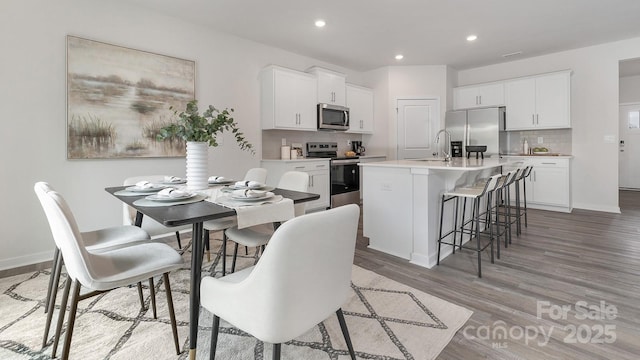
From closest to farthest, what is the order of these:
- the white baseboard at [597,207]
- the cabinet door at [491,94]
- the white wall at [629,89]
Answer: the white baseboard at [597,207] → the cabinet door at [491,94] → the white wall at [629,89]

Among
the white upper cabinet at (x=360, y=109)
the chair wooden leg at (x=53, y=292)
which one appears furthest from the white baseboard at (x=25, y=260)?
the white upper cabinet at (x=360, y=109)

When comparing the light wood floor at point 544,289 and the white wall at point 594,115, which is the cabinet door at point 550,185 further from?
the light wood floor at point 544,289

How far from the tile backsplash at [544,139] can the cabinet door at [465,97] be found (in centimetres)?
88

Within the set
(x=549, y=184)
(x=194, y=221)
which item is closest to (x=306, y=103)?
(x=194, y=221)

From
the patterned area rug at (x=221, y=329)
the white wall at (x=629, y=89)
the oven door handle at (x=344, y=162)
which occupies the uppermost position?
the white wall at (x=629, y=89)

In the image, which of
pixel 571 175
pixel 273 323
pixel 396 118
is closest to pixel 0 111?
pixel 273 323

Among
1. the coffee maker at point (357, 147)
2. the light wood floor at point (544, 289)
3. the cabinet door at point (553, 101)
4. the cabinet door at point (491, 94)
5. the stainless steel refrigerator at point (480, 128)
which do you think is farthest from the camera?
the coffee maker at point (357, 147)

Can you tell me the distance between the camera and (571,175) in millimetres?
5137

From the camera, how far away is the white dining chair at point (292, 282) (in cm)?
97

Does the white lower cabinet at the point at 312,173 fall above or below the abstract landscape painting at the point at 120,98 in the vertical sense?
below

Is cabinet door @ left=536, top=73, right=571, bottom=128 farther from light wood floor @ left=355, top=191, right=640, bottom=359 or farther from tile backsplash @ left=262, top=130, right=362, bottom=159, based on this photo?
tile backsplash @ left=262, top=130, right=362, bottom=159

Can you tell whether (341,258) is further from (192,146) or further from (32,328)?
(32,328)

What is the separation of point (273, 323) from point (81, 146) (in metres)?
3.04

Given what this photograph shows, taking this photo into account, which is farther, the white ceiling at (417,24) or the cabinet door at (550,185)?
the cabinet door at (550,185)
